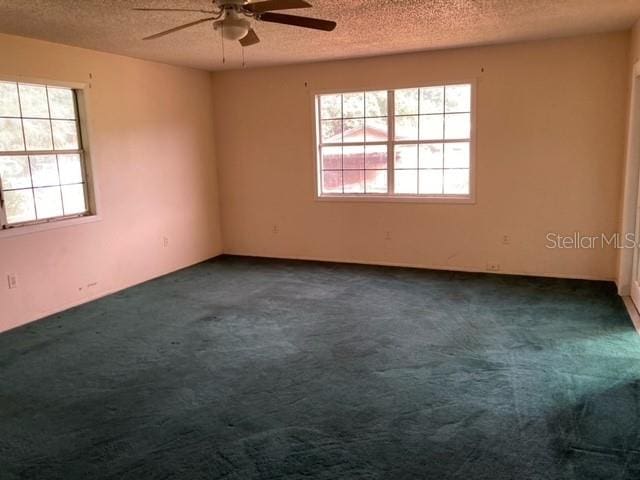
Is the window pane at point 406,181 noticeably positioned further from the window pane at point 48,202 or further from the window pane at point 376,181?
the window pane at point 48,202

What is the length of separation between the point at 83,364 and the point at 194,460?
5.43 feet

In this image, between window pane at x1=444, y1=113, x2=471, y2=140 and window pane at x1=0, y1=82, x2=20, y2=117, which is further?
window pane at x1=444, y1=113, x2=471, y2=140

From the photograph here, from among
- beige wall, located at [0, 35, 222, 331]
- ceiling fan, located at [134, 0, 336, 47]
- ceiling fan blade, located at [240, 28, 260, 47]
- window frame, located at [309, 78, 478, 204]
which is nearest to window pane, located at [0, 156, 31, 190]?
beige wall, located at [0, 35, 222, 331]

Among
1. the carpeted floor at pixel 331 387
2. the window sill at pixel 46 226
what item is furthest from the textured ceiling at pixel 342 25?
the carpeted floor at pixel 331 387

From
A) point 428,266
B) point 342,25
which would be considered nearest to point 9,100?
point 342,25

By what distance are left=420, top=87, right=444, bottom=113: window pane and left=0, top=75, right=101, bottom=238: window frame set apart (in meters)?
3.72

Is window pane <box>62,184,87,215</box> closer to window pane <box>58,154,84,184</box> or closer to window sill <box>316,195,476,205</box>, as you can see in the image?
window pane <box>58,154,84,184</box>

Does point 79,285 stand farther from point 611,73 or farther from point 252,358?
point 611,73

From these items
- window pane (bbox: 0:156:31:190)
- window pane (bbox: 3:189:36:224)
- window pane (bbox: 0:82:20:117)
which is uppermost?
window pane (bbox: 0:82:20:117)

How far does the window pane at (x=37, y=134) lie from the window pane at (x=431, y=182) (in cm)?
410

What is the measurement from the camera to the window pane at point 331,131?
6.55 metres

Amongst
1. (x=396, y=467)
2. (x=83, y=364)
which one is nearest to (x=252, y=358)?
(x=83, y=364)

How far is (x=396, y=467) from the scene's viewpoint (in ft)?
7.79

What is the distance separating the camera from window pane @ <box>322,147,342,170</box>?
6613mm
